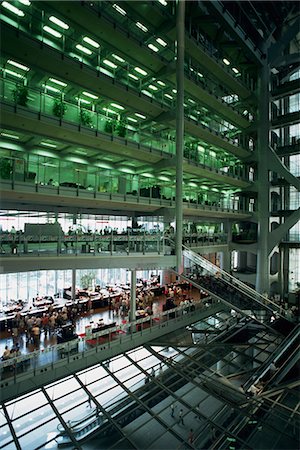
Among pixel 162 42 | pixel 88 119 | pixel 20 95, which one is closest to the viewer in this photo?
pixel 20 95

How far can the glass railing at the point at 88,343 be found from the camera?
8094mm

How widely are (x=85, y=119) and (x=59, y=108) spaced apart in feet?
3.57

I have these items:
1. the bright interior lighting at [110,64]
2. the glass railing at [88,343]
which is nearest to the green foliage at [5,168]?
the glass railing at [88,343]

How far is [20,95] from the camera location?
8602 mm

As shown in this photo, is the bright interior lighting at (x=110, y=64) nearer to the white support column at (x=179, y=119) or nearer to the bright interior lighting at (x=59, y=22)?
the bright interior lighting at (x=59, y=22)

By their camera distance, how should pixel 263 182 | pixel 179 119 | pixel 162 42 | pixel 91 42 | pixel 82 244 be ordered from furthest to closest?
1. pixel 263 182
2. pixel 162 42
3. pixel 91 42
4. pixel 179 119
5. pixel 82 244

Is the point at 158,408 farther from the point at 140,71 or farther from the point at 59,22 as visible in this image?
the point at 140,71

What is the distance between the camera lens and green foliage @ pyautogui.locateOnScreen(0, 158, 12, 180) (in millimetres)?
7641

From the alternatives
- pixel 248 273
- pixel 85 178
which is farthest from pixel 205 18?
pixel 248 273

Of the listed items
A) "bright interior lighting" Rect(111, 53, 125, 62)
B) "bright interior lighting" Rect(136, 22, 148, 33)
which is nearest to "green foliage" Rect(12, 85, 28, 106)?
"bright interior lighting" Rect(111, 53, 125, 62)

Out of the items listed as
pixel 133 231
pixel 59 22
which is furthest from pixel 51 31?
pixel 133 231

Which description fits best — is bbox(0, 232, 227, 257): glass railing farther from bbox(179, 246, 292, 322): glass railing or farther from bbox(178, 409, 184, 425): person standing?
bbox(178, 409, 184, 425): person standing

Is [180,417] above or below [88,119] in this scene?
below

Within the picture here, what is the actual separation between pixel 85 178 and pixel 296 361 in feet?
35.1
